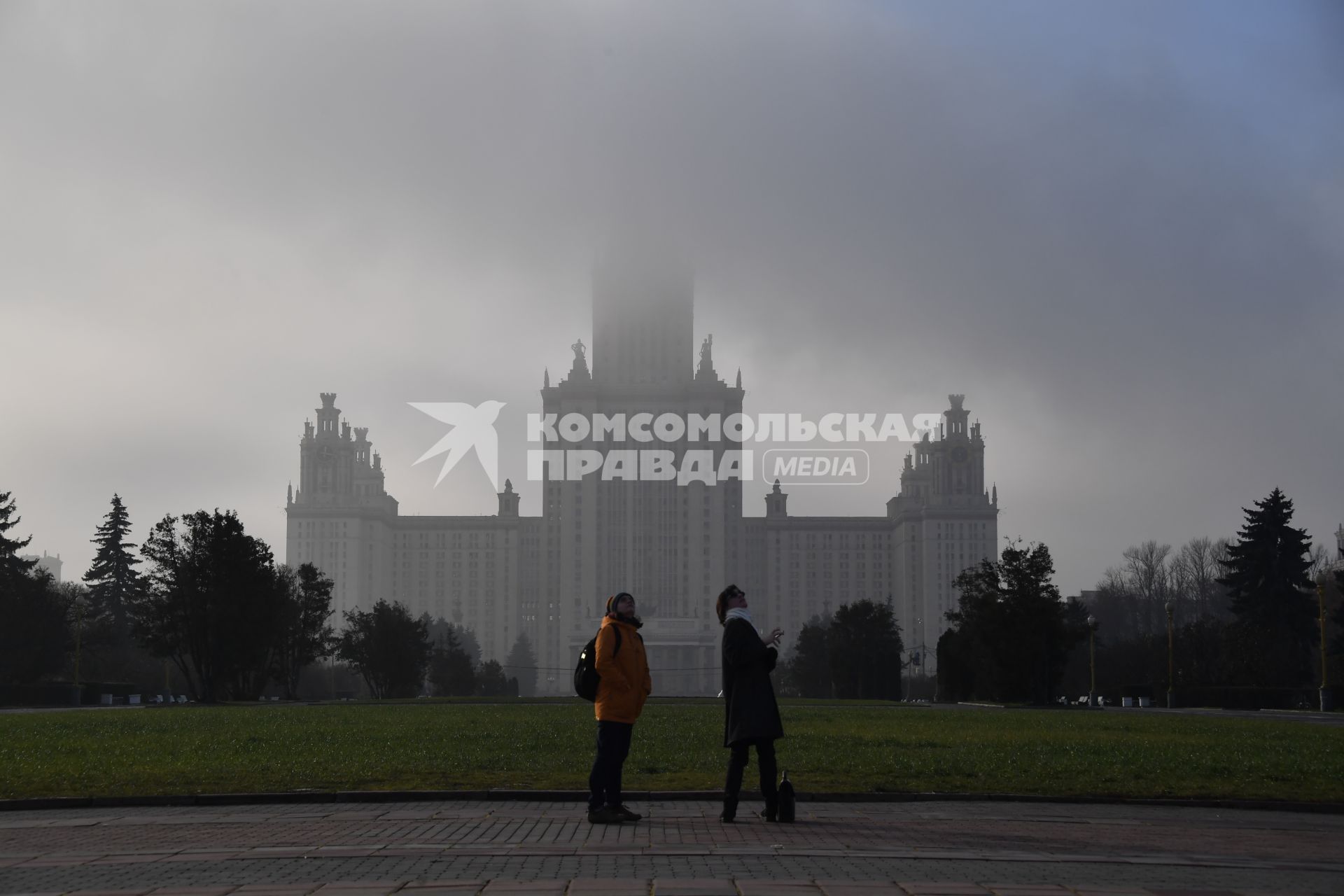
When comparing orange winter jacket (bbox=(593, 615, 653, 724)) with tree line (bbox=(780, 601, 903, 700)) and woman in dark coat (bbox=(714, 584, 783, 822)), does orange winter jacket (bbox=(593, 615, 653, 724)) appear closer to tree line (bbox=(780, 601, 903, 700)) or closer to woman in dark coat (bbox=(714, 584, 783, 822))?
woman in dark coat (bbox=(714, 584, 783, 822))

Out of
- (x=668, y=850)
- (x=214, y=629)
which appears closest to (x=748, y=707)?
(x=668, y=850)

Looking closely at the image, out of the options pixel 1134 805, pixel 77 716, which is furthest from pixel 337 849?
pixel 77 716

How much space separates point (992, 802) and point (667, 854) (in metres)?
5.87

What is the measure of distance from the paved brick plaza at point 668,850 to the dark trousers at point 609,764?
0.33 meters

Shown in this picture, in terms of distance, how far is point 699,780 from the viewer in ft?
55.5

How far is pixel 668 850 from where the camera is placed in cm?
1098

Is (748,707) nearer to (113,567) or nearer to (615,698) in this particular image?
(615,698)

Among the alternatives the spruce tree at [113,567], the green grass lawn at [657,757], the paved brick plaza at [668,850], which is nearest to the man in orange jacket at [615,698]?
the paved brick plaza at [668,850]

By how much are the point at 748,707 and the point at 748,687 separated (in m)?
0.20

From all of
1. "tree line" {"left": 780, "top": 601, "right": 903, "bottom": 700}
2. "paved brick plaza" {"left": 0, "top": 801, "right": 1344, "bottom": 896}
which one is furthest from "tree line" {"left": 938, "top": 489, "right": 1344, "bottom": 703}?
"paved brick plaza" {"left": 0, "top": 801, "right": 1344, "bottom": 896}

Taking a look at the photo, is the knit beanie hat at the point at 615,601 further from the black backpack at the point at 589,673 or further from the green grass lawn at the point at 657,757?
the green grass lawn at the point at 657,757

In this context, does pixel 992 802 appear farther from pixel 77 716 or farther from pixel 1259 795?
pixel 77 716

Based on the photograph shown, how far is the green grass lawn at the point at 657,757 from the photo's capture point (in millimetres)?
16594

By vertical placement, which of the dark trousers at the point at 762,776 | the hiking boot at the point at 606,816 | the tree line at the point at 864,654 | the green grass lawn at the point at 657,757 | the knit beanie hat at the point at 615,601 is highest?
the knit beanie hat at the point at 615,601
